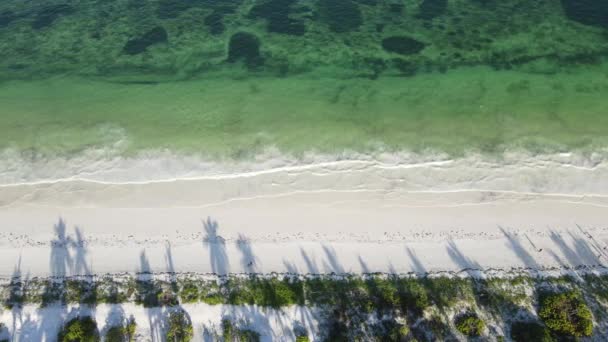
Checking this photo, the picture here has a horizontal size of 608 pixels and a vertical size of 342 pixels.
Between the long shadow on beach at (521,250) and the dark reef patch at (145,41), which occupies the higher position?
the dark reef patch at (145,41)

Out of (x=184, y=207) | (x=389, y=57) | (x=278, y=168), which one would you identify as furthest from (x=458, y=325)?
(x=389, y=57)

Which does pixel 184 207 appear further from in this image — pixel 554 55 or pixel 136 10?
pixel 554 55

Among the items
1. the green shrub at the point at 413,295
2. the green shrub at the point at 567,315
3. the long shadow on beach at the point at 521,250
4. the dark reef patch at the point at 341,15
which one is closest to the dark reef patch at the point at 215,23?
the dark reef patch at the point at 341,15

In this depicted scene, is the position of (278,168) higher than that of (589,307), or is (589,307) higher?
(278,168)

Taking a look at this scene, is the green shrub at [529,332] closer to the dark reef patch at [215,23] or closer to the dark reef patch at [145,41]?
the dark reef patch at [215,23]

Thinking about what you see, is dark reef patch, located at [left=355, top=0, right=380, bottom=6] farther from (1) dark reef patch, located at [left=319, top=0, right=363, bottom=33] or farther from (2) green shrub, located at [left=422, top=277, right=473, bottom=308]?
(2) green shrub, located at [left=422, top=277, right=473, bottom=308]

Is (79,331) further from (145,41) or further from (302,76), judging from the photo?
(145,41)

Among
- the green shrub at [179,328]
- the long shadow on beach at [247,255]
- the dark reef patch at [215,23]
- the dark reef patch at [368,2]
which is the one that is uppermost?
the dark reef patch at [215,23]

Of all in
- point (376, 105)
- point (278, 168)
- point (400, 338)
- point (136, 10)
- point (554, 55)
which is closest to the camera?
point (400, 338)
